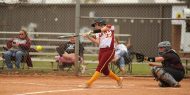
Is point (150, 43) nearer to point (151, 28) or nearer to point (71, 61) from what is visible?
point (151, 28)

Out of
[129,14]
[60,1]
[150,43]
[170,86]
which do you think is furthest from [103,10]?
[170,86]

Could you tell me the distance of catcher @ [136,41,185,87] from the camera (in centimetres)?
1312

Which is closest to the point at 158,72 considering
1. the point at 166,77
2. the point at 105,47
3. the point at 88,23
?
the point at 166,77

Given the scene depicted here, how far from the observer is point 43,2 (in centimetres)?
1827

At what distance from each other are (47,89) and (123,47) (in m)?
6.12

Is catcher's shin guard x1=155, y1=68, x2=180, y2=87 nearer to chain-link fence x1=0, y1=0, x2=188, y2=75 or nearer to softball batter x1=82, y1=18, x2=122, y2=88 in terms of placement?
softball batter x1=82, y1=18, x2=122, y2=88

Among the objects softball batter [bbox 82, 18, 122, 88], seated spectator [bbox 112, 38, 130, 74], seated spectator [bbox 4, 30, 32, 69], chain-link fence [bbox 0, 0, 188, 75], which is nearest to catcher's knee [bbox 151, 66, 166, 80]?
softball batter [bbox 82, 18, 122, 88]

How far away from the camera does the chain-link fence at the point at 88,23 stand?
61.7ft

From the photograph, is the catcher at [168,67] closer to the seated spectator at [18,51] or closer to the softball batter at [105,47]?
the softball batter at [105,47]

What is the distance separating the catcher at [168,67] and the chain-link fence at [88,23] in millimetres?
3381

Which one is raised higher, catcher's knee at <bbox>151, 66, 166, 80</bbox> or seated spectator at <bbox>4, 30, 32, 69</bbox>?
seated spectator at <bbox>4, 30, 32, 69</bbox>

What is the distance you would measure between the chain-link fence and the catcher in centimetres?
338

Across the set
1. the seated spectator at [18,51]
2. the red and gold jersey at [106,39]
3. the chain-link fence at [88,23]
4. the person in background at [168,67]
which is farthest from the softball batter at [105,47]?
the seated spectator at [18,51]

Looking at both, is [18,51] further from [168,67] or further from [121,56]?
[168,67]
